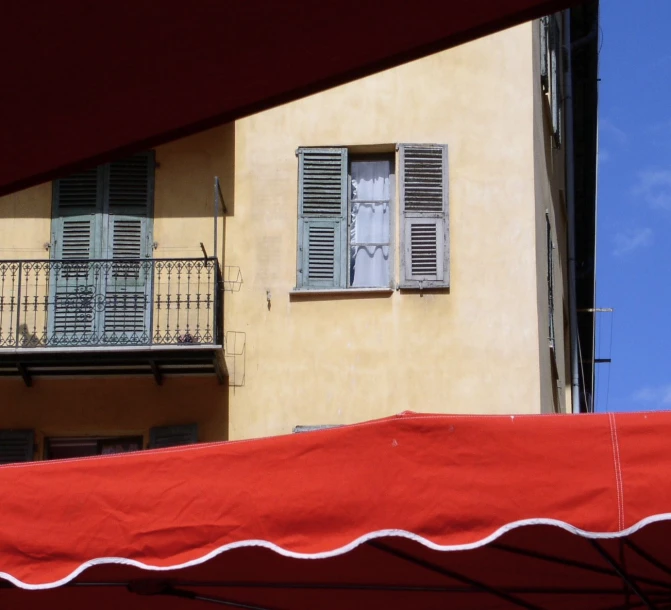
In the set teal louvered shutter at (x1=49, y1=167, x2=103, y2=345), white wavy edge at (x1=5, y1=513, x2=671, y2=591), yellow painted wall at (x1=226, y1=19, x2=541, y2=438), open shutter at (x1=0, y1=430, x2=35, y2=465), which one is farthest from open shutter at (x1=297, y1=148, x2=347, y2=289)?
white wavy edge at (x1=5, y1=513, x2=671, y2=591)

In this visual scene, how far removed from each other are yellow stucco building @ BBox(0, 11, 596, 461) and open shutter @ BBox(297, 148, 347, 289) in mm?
23

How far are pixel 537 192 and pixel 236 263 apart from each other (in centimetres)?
369

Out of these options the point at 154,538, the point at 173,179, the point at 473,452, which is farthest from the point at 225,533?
the point at 173,179

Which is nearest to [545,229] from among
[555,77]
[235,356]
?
[555,77]

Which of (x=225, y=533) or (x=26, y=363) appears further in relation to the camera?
(x=26, y=363)

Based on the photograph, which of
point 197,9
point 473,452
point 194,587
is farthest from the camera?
point 194,587

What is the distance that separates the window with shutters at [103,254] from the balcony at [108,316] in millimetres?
12

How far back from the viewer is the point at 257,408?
591 inches

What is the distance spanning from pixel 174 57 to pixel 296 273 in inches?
519

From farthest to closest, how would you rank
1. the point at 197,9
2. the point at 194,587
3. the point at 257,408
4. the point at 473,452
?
the point at 257,408, the point at 194,587, the point at 473,452, the point at 197,9

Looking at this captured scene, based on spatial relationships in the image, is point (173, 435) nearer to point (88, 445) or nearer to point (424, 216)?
point (88, 445)

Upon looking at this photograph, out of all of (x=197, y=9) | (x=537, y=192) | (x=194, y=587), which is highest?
(x=537, y=192)

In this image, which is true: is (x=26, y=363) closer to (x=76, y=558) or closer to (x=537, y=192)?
(x=537, y=192)

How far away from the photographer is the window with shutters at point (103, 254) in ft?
49.8
